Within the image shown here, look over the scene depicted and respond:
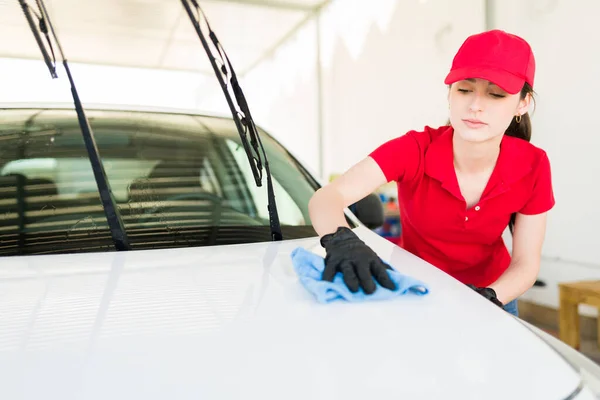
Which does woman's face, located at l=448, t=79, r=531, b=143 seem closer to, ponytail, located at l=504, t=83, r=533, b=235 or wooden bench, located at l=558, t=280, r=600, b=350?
ponytail, located at l=504, t=83, r=533, b=235

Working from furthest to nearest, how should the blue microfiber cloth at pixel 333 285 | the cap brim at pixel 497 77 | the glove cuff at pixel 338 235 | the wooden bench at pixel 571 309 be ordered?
the wooden bench at pixel 571 309 → the cap brim at pixel 497 77 → the glove cuff at pixel 338 235 → the blue microfiber cloth at pixel 333 285

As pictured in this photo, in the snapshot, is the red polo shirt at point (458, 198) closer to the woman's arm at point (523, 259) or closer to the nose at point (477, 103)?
the woman's arm at point (523, 259)

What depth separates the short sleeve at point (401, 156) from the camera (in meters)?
1.35

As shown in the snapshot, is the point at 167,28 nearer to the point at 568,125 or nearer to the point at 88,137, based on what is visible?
the point at 568,125

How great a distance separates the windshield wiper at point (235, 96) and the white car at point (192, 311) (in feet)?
0.24

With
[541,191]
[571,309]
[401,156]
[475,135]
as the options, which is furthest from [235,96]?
[571,309]

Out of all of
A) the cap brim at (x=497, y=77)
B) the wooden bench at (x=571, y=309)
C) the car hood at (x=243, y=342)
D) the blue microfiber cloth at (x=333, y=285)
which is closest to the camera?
the car hood at (x=243, y=342)

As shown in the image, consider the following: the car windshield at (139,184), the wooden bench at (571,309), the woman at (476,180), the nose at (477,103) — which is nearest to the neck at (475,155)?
the woman at (476,180)

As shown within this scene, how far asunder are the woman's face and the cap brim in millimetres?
33

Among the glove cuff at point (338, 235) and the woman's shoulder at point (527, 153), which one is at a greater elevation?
the woman's shoulder at point (527, 153)

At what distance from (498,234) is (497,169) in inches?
7.6

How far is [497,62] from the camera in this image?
1190mm

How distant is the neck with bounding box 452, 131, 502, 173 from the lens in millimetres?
1308

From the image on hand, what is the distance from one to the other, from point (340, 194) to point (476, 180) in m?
0.39
